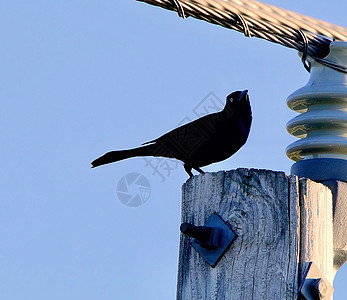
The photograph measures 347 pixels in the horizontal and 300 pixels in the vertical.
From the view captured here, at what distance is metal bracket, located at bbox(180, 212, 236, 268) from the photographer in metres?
1.74

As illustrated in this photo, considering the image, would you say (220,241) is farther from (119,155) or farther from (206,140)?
(119,155)

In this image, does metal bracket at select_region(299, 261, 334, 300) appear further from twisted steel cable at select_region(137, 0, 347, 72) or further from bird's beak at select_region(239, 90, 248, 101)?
bird's beak at select_region(239, 90, 248, 101)

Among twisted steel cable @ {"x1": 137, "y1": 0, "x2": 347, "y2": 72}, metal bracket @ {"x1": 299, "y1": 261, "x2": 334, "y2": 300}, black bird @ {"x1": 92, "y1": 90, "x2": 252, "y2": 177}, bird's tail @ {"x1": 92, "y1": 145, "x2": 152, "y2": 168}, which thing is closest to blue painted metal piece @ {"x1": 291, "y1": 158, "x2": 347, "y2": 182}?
twisted steel cable @ {"x1": 137, "y1": 0, "x2": 347, "y2": 72}

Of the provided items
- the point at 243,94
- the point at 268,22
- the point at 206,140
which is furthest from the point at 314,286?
the point at 243,94

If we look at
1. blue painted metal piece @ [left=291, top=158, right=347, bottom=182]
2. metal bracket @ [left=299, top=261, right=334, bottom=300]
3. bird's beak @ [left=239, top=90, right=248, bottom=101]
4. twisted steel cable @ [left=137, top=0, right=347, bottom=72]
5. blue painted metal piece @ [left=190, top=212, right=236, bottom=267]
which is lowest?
metal bracket @ [left=299, top=261, right=334, bottom=300]

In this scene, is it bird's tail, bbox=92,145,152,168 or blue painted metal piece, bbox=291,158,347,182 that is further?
bird's tail, bbox=92,145,152,168

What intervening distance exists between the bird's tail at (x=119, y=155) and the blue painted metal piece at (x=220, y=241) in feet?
5.39

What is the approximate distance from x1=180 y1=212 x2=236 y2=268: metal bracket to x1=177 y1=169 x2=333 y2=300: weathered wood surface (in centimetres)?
1

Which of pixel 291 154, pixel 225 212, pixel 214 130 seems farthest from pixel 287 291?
pixel 214 130

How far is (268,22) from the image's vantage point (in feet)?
8.13

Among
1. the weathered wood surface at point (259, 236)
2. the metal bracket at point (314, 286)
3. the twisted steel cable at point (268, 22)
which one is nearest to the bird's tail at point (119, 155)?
the twisted steel cable at point (268, 22)

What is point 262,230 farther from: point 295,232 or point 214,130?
point 214,130

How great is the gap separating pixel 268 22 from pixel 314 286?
115cm

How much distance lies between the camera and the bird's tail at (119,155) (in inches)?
134
